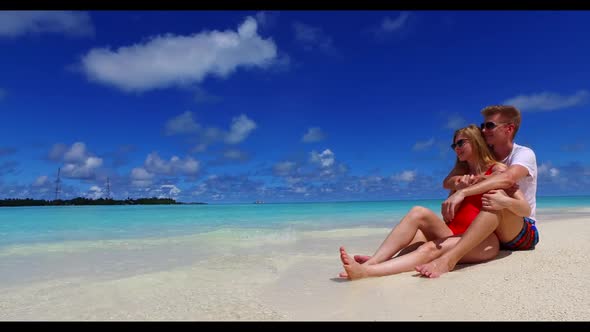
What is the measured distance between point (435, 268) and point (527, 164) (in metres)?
1.16

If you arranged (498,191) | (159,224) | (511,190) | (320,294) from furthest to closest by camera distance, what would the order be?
(159,224) < (511,190) < (498,191) < (320,294)

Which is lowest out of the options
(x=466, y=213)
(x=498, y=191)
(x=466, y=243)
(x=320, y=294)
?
(x=320, y=294)

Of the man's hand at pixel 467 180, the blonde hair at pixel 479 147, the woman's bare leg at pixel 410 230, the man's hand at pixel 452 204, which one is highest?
the blonde hair at pixel 479 147

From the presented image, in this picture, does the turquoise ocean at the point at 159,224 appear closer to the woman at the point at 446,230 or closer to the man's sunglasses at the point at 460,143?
the woman at the point at 446,230

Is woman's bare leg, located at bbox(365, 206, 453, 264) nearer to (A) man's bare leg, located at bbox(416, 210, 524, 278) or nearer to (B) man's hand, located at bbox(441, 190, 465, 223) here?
(B) man's hand, located at bbox(441, 190, 465, 223)

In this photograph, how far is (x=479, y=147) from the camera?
3.46m

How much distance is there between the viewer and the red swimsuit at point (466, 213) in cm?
338

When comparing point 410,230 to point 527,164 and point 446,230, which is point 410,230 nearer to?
point 446,230

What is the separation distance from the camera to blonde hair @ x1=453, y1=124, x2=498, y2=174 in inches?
135

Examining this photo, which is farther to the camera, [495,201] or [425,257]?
[425,257]

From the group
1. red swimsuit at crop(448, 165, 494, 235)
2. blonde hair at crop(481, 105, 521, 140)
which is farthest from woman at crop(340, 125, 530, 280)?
blonde hair at crop(481, 105, 521, 140)

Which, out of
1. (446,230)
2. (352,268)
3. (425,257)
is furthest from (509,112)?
(352,268)

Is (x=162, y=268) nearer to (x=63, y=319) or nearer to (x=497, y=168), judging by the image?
(x=63, y=319)

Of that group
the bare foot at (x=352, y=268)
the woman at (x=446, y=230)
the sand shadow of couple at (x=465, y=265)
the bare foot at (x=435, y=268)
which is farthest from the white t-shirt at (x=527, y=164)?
the bare foot at (x=352, y=268)
